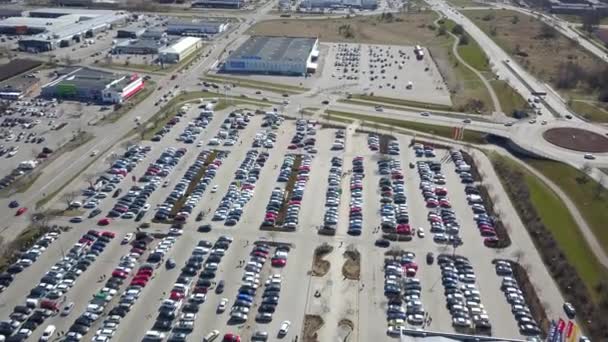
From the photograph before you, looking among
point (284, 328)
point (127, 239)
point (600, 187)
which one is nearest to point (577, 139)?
point (600, 187)

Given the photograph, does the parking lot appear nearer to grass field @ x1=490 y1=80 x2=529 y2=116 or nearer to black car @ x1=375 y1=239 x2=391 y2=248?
black car @ x1=375 y1=239 x2=391 y2=248

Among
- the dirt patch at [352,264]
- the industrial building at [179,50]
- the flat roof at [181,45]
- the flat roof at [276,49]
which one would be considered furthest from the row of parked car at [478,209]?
the flat roof at [181,45]

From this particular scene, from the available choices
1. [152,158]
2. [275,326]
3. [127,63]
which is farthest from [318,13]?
[275,326]

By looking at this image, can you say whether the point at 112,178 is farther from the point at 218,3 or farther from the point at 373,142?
the point at 218,3

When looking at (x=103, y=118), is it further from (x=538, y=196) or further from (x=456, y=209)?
(x=538, y=196)

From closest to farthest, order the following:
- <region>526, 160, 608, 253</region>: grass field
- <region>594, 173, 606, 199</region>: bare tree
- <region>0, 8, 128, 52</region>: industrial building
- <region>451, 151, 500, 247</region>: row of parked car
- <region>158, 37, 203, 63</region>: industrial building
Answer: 1. <region>451, 151, 500, 247</region>: row of parked car
2. <region>526, 160, 608, 253</region>: grass field
3. <region>594, 173, 606, 199</region>: bare tree
4. <region>158, 37, 203, 63</region>: industrial building
5. <region>0, 8, 128, 52</region>: industrial building

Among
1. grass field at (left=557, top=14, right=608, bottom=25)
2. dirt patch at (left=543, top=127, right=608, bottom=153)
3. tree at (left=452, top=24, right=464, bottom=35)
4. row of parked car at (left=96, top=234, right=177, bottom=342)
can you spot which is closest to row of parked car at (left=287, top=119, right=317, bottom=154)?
row of parked car at (left=96, top=234, right=177, bottom=342)
